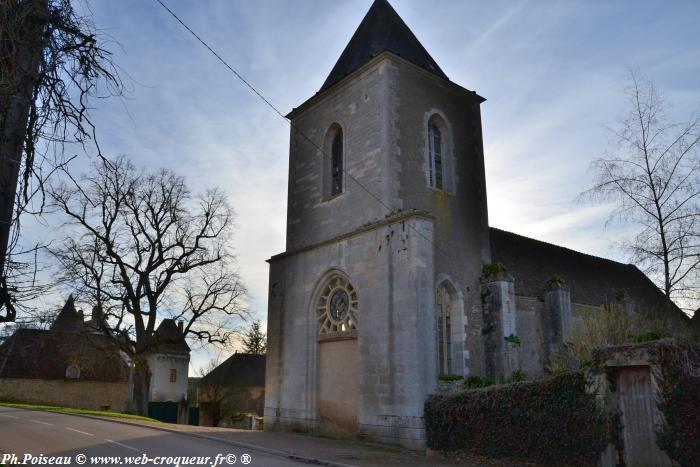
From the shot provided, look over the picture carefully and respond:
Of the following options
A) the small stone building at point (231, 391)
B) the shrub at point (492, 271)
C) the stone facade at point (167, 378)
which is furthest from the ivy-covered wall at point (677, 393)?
the stone facade at point (167, 378)

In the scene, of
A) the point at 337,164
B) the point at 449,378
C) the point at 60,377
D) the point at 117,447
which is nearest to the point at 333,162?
the point at 337,164

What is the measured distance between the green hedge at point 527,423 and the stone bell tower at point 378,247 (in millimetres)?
1071

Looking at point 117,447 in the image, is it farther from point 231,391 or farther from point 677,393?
point 231,391

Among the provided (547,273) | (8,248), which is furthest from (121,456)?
(547,273)

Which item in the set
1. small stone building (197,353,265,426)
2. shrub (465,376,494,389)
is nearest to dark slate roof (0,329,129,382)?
small stone building (197,353,265,426)

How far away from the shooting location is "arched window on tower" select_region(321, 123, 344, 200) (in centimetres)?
1919

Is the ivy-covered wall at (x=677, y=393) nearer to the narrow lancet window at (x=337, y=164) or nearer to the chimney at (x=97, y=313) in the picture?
the narrow lancet window at (x=337, y=164)

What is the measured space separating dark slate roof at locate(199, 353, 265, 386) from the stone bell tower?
27.9 metres

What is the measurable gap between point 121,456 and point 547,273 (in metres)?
16.9

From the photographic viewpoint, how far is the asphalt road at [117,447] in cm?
1075

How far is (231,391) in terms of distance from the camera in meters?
44.8

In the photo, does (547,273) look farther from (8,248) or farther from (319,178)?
(8,248)

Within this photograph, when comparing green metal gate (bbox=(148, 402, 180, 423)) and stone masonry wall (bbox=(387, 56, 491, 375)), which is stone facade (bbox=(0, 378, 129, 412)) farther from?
stone masonry wall (bbox=(387, 56, 491, 375))

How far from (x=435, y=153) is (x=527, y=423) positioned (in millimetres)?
9685
